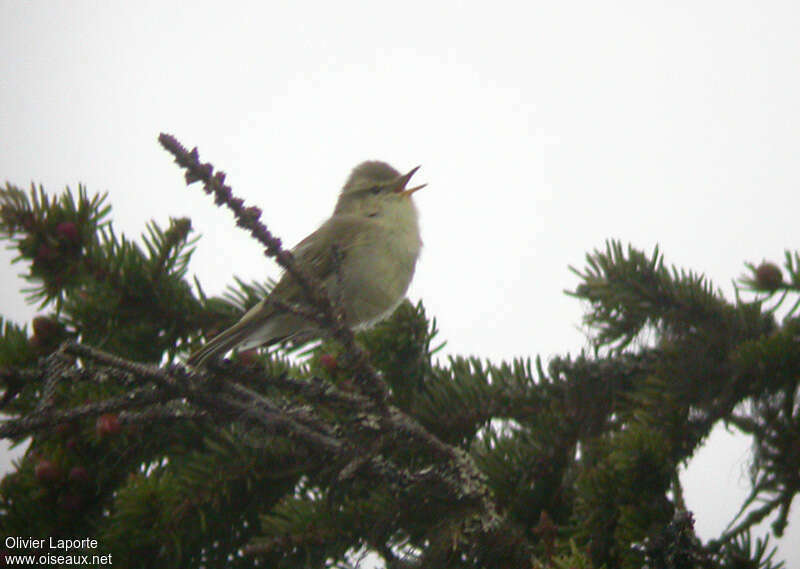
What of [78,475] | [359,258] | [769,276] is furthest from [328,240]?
[769,276]

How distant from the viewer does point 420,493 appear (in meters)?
2.14

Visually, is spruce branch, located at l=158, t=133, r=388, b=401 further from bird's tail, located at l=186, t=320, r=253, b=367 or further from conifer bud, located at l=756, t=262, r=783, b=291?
conifer bud, located at l=756, t=262, r=783, b=291

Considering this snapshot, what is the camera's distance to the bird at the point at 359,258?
319 cm

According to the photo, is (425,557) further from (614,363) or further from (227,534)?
(614,363)

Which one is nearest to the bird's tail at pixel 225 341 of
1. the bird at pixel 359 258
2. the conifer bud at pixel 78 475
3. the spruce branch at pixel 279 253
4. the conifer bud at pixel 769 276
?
the bird at pixel 359 258

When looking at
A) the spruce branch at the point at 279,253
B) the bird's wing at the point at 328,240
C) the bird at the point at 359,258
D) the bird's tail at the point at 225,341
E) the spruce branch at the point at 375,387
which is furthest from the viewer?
the bird's wing at the point at 328,240

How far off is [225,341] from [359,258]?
1237 millimetres

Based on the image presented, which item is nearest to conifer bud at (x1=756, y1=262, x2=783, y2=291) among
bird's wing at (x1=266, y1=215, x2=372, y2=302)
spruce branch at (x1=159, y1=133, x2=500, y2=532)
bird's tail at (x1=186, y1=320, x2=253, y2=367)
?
spruce branch at (x1=159, y1=133, x2=500, y2=532)

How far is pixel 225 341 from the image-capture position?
295cm

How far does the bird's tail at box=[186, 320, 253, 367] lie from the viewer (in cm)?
277

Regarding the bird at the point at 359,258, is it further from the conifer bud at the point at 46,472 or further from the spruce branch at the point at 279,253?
the spruce branch at the point at 279,253

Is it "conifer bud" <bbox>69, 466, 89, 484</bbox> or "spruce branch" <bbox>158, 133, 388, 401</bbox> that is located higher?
"spruce branch" <bbox>158, 133, 388, 401</bbox>

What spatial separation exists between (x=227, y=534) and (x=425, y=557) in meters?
0.67

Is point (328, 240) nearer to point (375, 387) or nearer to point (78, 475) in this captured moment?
point (78, 475)
